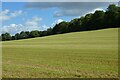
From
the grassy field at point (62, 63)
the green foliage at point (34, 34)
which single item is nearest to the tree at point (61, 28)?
the green foliage at point (34, 34)

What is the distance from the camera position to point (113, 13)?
109 meters

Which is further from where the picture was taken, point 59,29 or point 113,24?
point 59,29

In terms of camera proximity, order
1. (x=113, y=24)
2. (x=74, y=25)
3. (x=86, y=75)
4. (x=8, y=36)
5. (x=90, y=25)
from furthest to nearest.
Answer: (x=8, y=36) → (x=74, y=25) → (x=90, y=25) → (x=113, y=24) → (x=86, y=75)

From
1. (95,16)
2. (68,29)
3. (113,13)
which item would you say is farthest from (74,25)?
(113,13)

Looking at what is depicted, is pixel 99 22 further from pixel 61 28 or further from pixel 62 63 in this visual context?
pixel 62 63

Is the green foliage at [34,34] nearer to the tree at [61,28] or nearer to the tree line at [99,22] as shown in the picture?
the tree at [61,28]

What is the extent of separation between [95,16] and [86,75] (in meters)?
106

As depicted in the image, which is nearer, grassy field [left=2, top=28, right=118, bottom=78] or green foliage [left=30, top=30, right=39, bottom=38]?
grassy field [left=2, top=28, right=118, bottom=78]

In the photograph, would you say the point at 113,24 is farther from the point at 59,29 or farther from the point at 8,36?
the point at 8,36

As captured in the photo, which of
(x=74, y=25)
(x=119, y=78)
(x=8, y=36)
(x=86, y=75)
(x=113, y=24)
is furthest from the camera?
(x=8, y=36)

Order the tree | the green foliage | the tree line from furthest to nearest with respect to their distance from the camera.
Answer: the green foliage → the tree → the tree line

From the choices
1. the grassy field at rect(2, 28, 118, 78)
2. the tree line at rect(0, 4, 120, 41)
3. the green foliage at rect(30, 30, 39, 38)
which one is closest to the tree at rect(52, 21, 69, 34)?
the tree line at rect(0, 4, 120, 41)

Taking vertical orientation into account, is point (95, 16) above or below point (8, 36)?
above

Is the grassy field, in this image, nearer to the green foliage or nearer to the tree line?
the tree line
